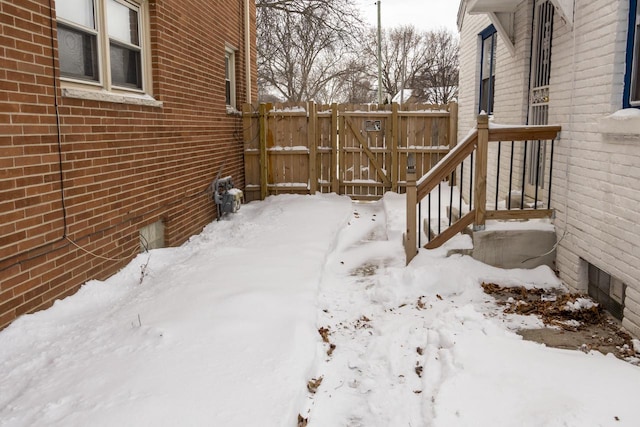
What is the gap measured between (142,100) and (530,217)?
458 cm

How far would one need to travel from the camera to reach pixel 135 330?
3885mm

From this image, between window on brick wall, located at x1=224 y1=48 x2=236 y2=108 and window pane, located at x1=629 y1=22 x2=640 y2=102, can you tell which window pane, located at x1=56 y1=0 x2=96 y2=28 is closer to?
window pane, located at x1=629 y1=22 x2=640 y2=102

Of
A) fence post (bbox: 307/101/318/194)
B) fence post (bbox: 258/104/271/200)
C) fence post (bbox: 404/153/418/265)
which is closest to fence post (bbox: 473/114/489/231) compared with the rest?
fence post (bbox: 404/153/418/265)

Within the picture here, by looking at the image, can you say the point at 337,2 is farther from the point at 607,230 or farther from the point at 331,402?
the point at 331,402

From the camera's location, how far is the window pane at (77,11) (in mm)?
4707

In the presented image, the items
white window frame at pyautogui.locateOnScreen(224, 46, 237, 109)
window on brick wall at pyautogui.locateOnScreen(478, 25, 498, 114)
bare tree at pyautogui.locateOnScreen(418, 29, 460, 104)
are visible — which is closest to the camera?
window on brick wall at pyautogui.locateOnScreen(478, 25, 498, 114)

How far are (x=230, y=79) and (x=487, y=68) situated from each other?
509cm

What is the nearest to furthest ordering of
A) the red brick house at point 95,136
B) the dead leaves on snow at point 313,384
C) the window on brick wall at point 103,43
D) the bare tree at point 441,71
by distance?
the dead leaves on snow at point 313,384
the red brick house at point 95,136
the window on brick wall at point 103,43
the bare tree at point 441,71

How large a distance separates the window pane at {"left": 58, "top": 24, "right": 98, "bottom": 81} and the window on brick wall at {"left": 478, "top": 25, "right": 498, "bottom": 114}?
637 centimetres

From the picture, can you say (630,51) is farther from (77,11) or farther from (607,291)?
(77,11)

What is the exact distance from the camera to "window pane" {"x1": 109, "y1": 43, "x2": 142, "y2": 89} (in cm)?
572

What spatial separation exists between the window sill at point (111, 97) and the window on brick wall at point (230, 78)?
4.50m

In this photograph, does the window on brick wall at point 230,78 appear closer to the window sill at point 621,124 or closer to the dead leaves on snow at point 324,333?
the dead leaves on snow at point 324,333

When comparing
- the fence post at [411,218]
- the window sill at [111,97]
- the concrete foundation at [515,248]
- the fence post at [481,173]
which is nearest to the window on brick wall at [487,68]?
the fence post at [481,173]
